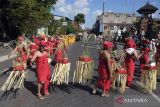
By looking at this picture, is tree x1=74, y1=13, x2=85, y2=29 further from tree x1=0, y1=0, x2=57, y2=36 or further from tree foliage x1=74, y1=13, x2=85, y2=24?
tree x1=0, y1=0, x2=57, y2=36

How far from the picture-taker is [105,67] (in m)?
11.5

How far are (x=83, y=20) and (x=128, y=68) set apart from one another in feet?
393

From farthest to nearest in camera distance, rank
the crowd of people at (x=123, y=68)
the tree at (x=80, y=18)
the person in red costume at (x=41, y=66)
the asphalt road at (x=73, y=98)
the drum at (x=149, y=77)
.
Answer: the tree at (x=80, y=18) < the drum at (x=149, y=77) < the person in red costume at (x=41, y=66) < the crowd of people at (x=123, y=68) < the asphalt road at (x=73, y=98)

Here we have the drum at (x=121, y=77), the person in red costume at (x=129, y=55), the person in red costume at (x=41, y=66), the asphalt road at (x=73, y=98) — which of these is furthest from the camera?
the person in red costume at (x=129, y=55)

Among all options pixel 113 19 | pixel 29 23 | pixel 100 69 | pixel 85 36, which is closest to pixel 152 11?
pixel 29 23

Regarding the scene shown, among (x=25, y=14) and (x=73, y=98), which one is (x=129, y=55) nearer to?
(x=73, y=98)

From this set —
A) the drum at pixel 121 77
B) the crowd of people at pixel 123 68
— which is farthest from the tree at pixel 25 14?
the drum at pixel 121 77

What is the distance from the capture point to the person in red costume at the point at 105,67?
36.9 feet

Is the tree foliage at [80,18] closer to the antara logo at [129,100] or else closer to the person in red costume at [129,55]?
the person in red costume at [129,55]

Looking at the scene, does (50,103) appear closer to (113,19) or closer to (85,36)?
(85,36)

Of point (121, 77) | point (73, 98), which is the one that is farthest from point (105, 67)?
point (73, 98)

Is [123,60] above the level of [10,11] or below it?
below

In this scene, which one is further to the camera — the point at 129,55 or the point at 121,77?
the point at 129,55

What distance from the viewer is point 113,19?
125750 mm
